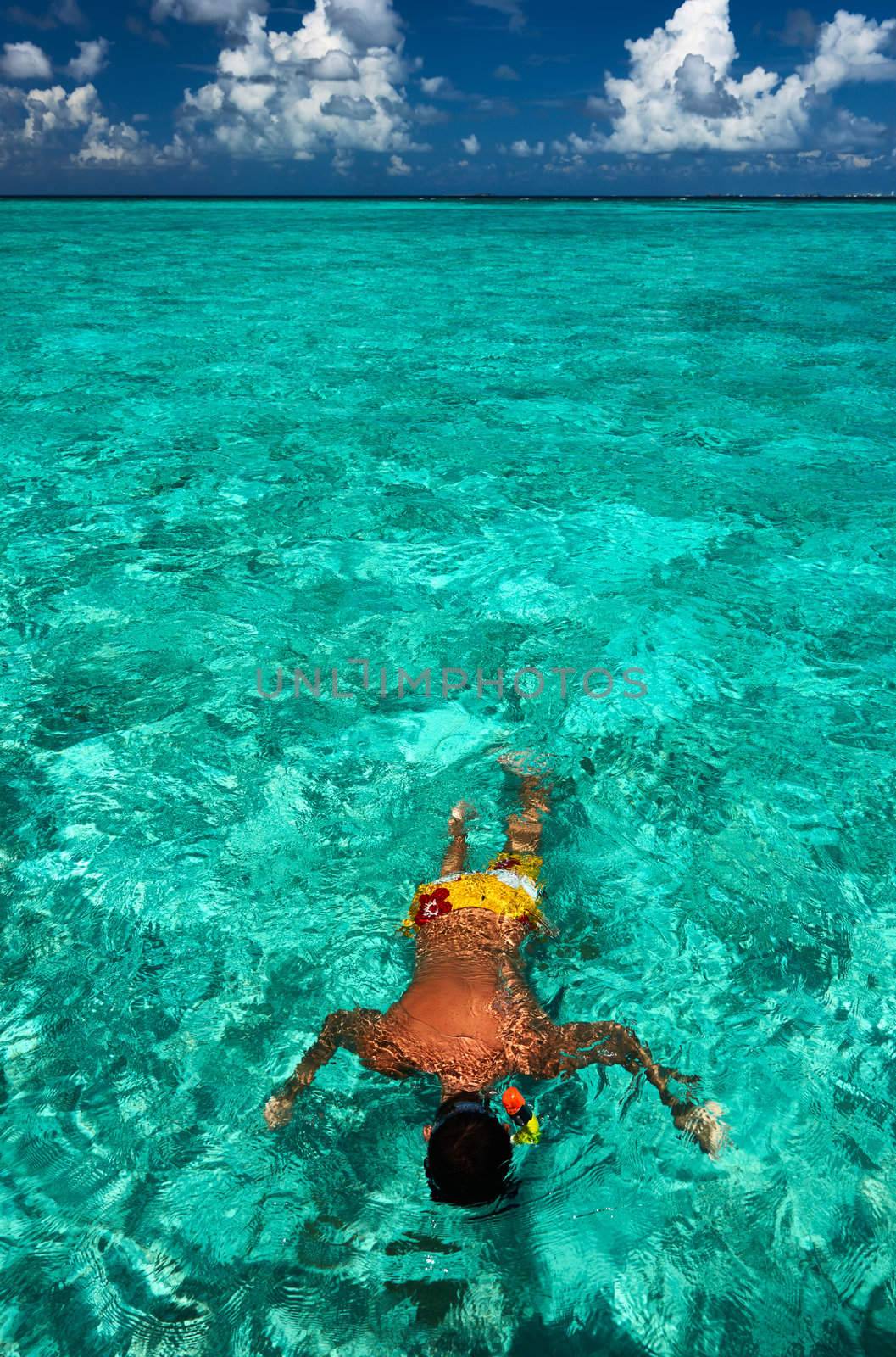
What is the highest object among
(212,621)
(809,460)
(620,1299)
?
(809,460)

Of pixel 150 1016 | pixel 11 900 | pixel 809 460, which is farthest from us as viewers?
pixel 809 460

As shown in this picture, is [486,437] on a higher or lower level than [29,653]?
higher

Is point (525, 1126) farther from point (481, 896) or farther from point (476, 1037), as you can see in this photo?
point (481, 896)

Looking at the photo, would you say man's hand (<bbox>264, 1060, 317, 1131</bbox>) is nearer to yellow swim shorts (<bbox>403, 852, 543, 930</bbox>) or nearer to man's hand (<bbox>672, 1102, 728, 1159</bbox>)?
yellow swim shorts (<bbox>403, 852, 543, 930</bbox>)

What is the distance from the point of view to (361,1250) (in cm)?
221

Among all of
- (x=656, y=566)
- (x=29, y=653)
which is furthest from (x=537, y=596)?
(x=29, y=653)

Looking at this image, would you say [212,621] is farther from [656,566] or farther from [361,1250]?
[361,1250]

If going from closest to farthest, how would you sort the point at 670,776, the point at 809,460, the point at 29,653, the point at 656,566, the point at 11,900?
1. the point at 11,900
2. the point at 670,776
3. the point at 29,653
4. the point at 656,566
5. the point at 809,460

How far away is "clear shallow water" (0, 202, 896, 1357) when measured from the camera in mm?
2180

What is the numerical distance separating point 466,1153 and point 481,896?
1163 mm

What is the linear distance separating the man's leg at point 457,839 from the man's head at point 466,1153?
133cm

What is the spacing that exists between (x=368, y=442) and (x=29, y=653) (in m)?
4.62

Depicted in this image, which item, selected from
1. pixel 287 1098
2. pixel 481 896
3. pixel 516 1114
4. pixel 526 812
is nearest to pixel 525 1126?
pixel 516 1114

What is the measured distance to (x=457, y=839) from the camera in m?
3.52
